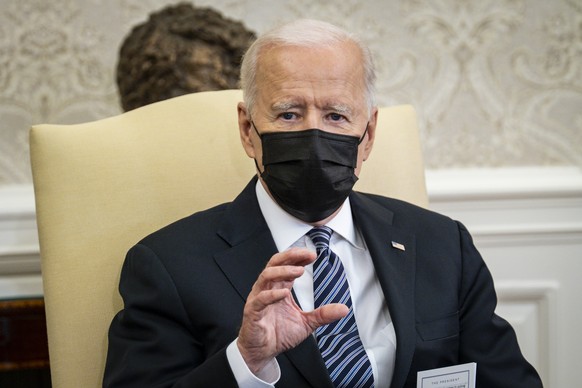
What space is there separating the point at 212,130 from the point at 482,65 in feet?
3.87

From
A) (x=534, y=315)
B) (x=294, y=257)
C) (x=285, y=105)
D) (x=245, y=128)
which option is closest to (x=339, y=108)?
(x=285, y=105)

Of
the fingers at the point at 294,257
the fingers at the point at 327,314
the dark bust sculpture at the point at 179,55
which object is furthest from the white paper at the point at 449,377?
the dark bust sculpture at the point at 179,55

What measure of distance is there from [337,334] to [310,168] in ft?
1.13

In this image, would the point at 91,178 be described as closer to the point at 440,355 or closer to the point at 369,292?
the point at 369,292

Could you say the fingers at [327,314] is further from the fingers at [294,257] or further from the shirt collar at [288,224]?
the shirt collar at [288,224]

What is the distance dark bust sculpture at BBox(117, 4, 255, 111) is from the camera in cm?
231

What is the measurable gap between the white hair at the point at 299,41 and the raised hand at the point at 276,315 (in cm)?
48

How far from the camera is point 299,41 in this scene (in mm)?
1694

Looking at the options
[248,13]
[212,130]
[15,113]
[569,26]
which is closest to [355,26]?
[248,13]

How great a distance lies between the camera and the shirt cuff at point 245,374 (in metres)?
1.46

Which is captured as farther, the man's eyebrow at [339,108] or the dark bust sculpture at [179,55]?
the dark bust sculpture at [179,55]

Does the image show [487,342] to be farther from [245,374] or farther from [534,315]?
[534,315]

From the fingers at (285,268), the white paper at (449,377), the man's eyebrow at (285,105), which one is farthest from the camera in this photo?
the man's eyebrow at (285,105)

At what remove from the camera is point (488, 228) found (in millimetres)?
2707
